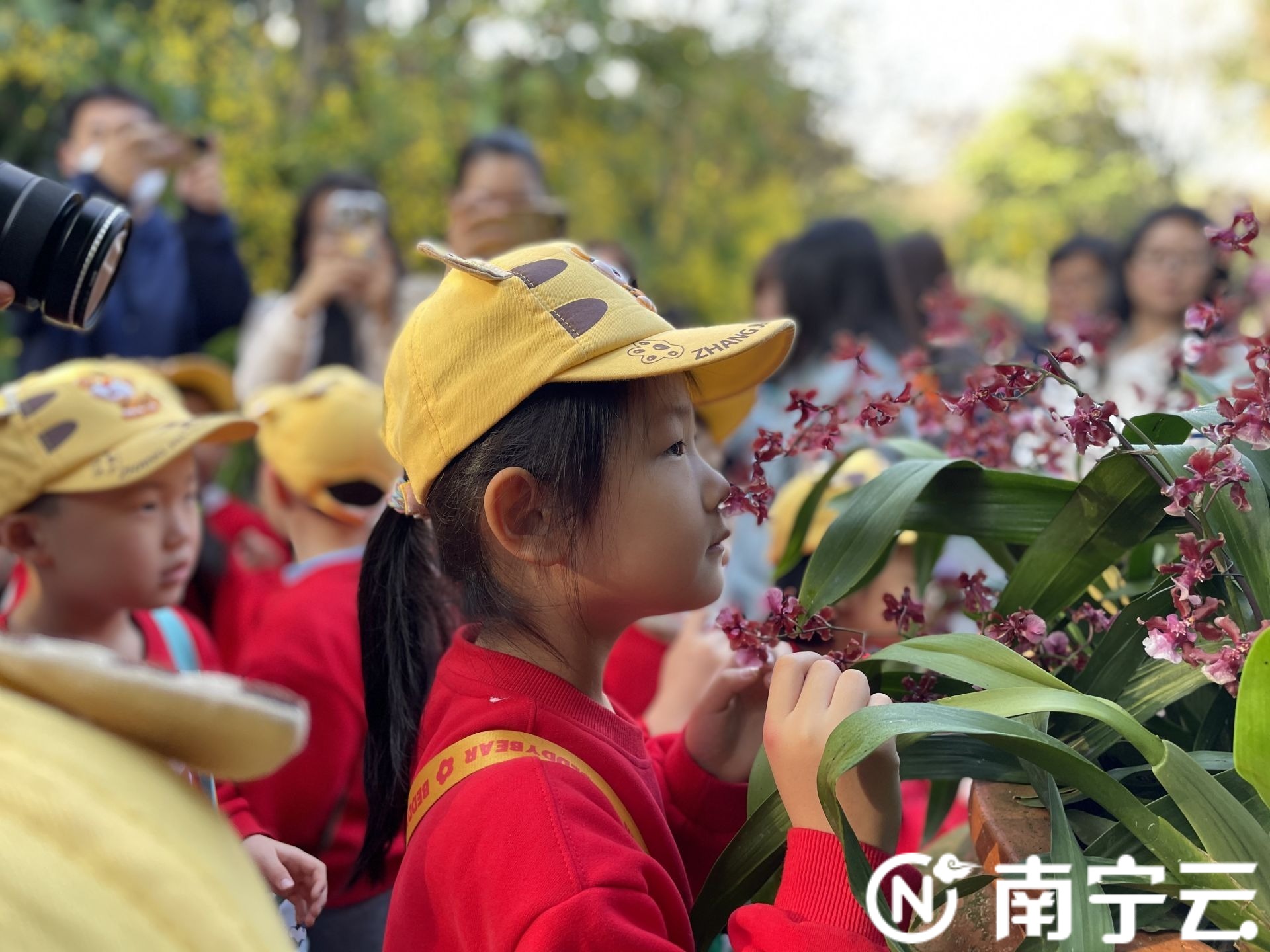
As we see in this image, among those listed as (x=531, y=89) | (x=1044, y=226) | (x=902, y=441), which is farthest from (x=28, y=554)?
(x=1044, y=226)

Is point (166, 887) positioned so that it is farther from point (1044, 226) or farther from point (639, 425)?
point (1044, 226)

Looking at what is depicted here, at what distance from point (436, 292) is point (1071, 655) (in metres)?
0.75

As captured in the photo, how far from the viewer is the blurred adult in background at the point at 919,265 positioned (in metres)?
A: 4.45

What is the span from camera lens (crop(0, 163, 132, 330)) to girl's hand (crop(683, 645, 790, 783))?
2.88 feet

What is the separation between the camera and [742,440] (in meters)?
3.78

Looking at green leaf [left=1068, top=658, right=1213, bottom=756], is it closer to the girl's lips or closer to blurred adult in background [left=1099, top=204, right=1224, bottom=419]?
the girl's lips

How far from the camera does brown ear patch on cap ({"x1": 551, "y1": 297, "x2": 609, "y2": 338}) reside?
121 cm

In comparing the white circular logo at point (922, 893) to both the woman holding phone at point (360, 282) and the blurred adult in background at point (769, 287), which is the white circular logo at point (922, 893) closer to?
the woman holding phone at point (360, 282)

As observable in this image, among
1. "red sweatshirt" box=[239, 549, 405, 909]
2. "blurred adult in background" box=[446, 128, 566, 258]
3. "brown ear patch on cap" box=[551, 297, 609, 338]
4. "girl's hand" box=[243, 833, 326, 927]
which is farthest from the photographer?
"blurred adult in background" box=[446, 128, 566, 258]

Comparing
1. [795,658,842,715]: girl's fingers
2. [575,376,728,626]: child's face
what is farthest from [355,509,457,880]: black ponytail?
[795,658,842,715]: girl's fingers

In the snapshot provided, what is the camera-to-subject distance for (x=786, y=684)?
1.11 m

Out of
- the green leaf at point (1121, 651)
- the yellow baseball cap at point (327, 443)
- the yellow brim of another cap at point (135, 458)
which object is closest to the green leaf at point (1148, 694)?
the green leaf at point (1121, 651)

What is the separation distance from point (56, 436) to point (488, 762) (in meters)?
1.32

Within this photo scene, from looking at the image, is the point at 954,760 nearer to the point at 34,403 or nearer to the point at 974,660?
the point at 974,660
